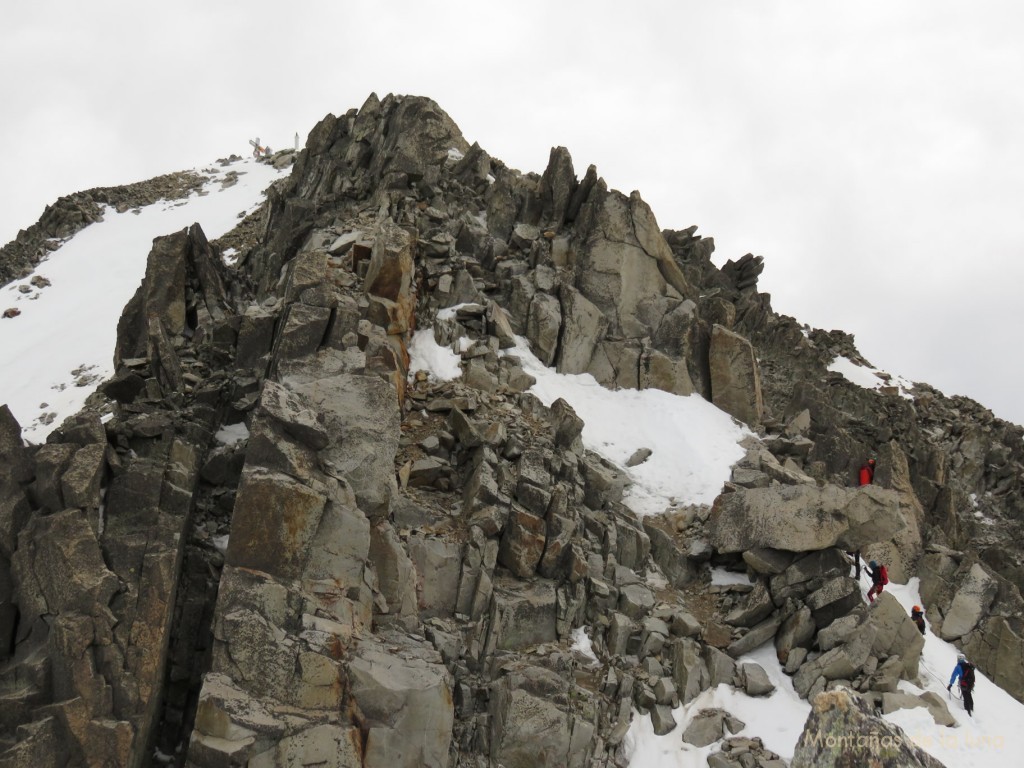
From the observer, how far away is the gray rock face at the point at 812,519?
18.2 metres

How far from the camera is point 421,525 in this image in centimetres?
1622

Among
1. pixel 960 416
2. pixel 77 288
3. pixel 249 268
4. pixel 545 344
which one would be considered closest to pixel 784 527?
pixel 545 344

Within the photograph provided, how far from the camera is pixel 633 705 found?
15.8 m

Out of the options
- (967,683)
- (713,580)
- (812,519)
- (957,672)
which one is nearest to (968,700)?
(967,683)

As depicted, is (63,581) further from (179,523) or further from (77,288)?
(77,288)

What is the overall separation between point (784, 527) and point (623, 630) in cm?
520

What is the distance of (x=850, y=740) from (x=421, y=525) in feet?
38.5

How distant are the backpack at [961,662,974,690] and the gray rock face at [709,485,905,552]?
3.23 metres

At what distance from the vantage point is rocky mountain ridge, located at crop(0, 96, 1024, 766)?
39.1 feet

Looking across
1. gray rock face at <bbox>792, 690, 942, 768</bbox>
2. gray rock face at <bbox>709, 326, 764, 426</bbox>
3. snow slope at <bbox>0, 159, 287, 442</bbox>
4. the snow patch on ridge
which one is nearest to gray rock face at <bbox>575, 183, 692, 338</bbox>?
gray rock face at <bbox>709, 326, 764, 426</bbox>

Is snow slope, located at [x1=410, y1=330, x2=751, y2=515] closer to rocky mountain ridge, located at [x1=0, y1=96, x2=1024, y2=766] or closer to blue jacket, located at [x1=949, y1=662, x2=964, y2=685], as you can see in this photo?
rocky mountain ridge, located at [x1=0, y1=96, x2=1024, y2=766]

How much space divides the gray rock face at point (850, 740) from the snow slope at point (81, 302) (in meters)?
22.9

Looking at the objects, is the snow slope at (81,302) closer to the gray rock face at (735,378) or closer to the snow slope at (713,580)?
the snow slope at (713,580)

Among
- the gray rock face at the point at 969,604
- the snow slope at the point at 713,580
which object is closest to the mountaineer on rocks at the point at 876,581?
the snow slope at the point at 713,580
